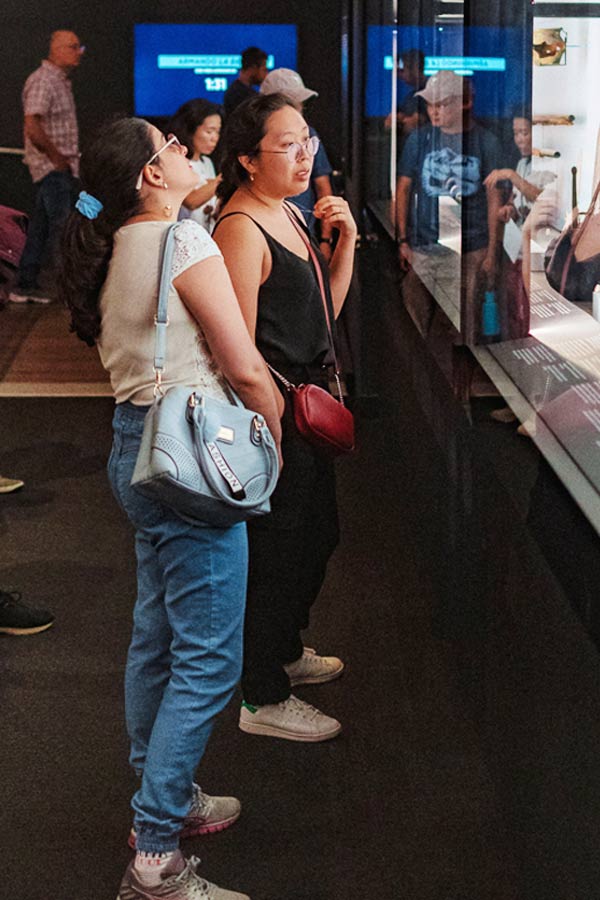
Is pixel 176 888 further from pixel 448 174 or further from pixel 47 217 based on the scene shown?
pixel 47 217

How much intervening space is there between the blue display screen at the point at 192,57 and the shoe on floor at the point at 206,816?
10063 millimetres

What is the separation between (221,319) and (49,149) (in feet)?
28.5

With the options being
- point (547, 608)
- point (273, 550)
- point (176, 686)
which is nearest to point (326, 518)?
point (273, 550)

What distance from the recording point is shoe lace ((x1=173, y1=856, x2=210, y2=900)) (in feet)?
8.86

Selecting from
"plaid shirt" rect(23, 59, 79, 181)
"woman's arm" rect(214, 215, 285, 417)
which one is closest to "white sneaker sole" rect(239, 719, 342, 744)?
"woman's arm" rect(214, 215, 285, 417)

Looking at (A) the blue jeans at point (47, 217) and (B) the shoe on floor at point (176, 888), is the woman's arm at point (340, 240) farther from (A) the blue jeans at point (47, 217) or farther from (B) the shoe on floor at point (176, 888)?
(A) the blue jeans at point (47, 217)

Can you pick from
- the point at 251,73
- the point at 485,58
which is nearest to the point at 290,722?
the point at 485,58

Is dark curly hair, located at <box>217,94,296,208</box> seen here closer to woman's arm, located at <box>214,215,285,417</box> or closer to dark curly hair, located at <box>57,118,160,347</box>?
woman's arm, located at <box>214,215,285,417</box>

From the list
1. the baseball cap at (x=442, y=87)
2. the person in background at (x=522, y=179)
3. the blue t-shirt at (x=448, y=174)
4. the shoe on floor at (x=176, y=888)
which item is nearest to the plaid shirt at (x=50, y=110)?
the blue t-shirt at (x=448, y=174)

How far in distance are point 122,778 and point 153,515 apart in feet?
3.07

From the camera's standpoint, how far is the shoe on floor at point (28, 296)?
1070 centimetres

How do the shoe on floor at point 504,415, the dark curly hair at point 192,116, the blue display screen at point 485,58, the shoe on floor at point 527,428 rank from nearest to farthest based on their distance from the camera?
1. the shoe on floor at point 527,428
2. the shoe on floor at point 504,415
3. the blue display screen at point 485,58
4. the dark curly hair at point 192,116

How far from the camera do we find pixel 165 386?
2555 millimetres

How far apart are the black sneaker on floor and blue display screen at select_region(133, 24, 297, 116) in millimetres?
8813
